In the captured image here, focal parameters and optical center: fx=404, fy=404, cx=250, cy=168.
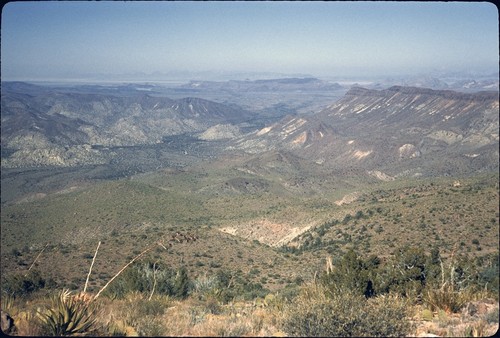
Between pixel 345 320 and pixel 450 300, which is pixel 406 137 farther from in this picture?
pixel 345 320

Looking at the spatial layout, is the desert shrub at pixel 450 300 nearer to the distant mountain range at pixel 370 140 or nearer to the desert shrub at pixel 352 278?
the desert shrub at pixel 352 278

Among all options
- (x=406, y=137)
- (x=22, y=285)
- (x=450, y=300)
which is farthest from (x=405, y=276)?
(x=406, y=137)

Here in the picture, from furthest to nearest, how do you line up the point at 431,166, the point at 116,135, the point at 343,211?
the point at 116,135, the point at 431,166, the point at 343,211

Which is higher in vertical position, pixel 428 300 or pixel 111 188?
pixel 428 300

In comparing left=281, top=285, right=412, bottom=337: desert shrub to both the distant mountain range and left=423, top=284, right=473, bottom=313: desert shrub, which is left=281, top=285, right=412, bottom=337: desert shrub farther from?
the distant mountain range

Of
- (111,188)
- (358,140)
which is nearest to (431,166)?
(358,140)

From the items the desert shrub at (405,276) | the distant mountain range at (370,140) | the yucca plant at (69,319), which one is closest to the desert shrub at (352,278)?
the desert shrub at (405,276)

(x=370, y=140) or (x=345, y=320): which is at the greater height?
(x=345, y=320)

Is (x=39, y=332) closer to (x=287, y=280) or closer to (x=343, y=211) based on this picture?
(x=287, y=280)
